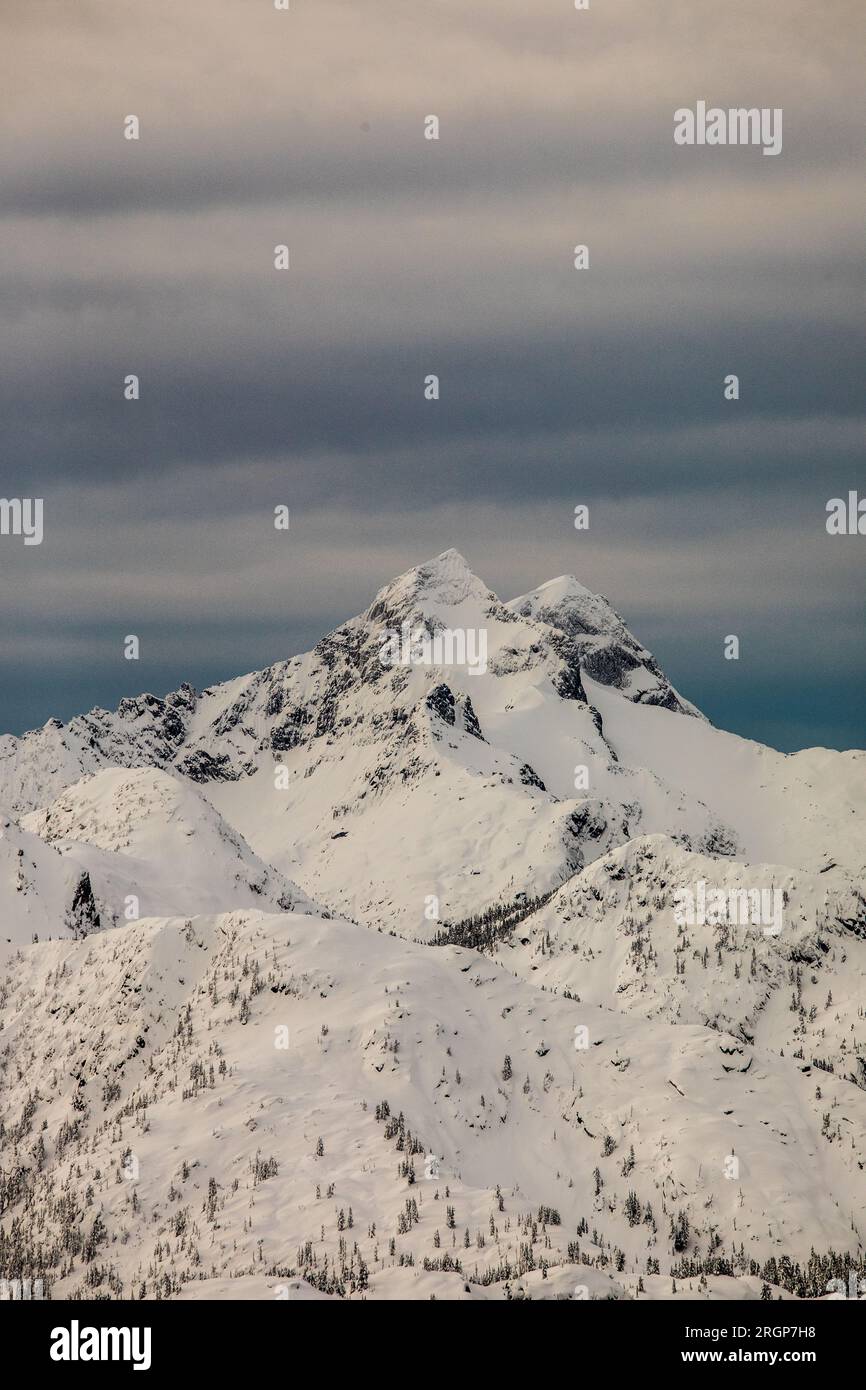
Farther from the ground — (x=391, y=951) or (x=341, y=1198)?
(x=391, y=951)

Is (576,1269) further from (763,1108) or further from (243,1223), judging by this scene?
(763,1108)

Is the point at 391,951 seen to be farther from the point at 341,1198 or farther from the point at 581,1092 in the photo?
the point at 341,1198

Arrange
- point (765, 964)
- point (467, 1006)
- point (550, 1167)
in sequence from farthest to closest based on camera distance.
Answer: point (765, 964) → point (467, 1006) → point (550, 1167)

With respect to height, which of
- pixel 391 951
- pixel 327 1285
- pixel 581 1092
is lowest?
pixel 327 1285

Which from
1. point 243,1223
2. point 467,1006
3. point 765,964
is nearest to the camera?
point 243,1223
